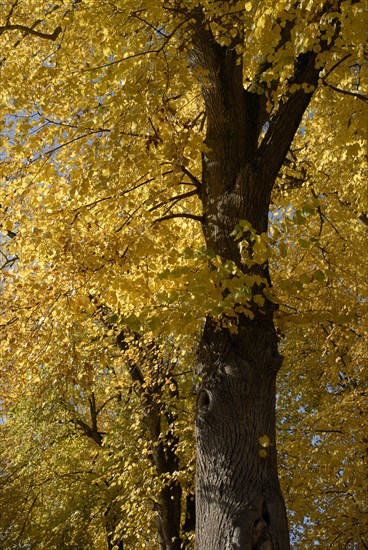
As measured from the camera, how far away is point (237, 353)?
4.36 meters

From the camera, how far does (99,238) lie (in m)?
6.12

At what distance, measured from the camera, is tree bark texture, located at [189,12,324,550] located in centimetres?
383

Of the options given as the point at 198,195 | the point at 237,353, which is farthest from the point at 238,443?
the point at 198,195

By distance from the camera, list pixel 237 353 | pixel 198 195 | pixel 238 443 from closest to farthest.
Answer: pixel 238 443 < pixel 237 353 < pixel 198 195

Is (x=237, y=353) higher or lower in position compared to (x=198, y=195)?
lower

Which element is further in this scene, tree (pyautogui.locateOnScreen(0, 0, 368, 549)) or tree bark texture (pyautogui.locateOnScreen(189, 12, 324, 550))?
tree (pyautogui.locateOnScreen(0, 0, 368, 549))

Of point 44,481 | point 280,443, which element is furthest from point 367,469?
point 44,481

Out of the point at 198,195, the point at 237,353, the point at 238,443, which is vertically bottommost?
the point at 238,443

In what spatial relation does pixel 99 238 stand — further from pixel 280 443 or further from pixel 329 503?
pixel 329 503

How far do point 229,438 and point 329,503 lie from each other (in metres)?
9.44

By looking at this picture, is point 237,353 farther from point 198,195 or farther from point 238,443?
point 198,195

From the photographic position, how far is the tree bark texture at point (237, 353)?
151 inches

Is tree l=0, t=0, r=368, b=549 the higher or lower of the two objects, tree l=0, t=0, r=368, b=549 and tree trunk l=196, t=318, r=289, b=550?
the higher

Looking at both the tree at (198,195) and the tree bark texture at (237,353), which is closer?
the tree bark texture at (237,353)
